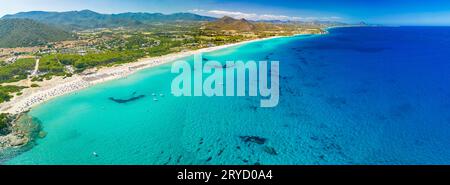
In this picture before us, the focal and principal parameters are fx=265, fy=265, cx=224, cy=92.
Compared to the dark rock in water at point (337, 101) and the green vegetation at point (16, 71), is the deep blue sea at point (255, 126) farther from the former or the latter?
the green vegetation at point (16, 71)

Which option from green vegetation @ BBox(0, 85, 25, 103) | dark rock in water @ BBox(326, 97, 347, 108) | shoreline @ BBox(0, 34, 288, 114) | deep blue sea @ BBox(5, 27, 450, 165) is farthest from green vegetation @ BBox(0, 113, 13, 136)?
dark rock in water @ BBox(326, 97, 347, 108)

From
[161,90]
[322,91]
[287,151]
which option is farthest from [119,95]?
[322,91]

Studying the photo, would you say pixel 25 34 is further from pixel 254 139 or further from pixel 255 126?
pixel 254 139

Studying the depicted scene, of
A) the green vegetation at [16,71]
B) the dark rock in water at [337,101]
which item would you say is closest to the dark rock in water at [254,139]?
the dark rock in water at [337,101]

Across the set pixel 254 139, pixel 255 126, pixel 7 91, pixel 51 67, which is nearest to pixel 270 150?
pixel 254 139
